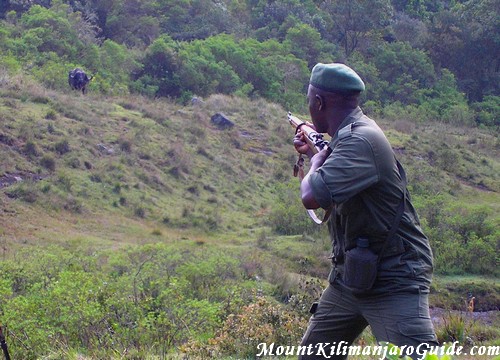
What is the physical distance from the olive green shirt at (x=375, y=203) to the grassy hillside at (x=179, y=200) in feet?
7.72

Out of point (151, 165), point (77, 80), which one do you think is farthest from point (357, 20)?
point (151, 165)

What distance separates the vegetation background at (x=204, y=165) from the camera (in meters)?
6.37

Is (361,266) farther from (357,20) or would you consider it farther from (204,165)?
(357,20)

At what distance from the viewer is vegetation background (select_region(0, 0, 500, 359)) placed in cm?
637

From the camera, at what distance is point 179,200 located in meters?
19.7

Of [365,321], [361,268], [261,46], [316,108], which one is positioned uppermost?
[316,108]

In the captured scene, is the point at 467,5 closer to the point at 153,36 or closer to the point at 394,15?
the point at 394,15

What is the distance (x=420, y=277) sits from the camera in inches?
122

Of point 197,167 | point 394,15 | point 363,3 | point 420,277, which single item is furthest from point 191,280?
point 394,15

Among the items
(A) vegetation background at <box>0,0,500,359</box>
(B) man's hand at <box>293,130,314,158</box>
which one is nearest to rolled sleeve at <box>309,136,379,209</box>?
(B) man's hand at <box>293,130,314,158</box>

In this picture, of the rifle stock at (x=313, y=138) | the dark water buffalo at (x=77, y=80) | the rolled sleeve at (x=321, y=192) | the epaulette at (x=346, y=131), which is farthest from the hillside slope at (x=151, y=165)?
the rolled sleeve at (x=321, y=192)

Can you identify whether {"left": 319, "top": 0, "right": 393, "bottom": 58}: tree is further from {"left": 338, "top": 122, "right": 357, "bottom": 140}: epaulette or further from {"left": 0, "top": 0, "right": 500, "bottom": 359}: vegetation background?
{"left": 338, "top": 122, "right": 357, "bottom": 140}: epaulette

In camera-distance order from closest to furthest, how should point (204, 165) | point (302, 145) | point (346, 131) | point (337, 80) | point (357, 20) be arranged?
point (346, 131), point (337, 80), point (302, 145), point (204, 165), point (357, 20)

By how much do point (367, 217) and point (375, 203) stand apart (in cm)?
6
